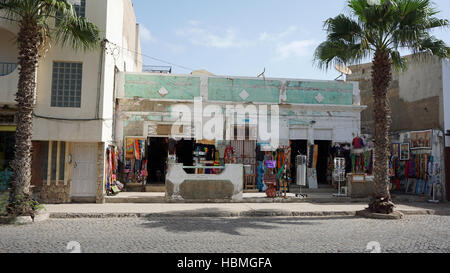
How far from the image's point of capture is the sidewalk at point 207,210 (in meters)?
11.6

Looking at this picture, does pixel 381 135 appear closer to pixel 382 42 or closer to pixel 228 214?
pixel 382 42

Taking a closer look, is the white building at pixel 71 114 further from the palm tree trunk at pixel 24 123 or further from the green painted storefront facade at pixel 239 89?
the palm tree trunk at pixel 24 123

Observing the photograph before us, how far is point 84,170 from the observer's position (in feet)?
47.8

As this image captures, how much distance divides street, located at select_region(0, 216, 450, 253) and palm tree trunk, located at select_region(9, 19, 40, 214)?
118 centimetres

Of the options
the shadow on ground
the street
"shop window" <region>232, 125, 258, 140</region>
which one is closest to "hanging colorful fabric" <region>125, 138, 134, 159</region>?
"shop window" <region>232, 125, 258, 140</region>

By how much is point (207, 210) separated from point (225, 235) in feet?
13.4

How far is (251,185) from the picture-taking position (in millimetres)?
17531

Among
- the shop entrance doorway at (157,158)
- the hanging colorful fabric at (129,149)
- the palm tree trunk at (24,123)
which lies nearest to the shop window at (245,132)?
the shop entrance doorway at (157,158)

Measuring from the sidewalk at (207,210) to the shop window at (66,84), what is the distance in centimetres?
403

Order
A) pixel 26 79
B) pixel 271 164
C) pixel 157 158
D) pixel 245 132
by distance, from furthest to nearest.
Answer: pixel 157 158 < pixel 245 132 < pixel 271 164 < pixel 26 79

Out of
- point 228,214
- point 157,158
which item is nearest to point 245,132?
point 157,158
